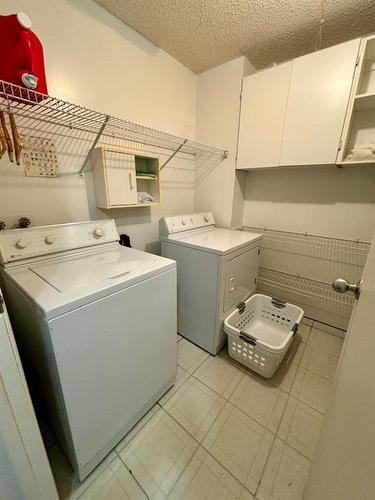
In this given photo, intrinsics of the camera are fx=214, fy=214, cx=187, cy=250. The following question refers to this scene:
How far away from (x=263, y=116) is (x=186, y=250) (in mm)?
1382

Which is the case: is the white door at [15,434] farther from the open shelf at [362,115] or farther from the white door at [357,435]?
the open shelf at [362,115]

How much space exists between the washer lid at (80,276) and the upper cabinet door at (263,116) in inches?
56.0

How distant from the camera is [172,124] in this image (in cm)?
211

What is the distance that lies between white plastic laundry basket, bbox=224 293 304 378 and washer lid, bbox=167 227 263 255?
1.87ft

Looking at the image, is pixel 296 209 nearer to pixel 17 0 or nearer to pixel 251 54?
pixel 251 54

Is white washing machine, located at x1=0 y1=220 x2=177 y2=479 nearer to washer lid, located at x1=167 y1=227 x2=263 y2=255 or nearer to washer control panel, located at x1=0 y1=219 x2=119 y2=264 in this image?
washer control panel, located at x1=0 y1=219 x2=119 y2=264

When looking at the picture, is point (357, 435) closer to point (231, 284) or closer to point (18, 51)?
point (231, 284)

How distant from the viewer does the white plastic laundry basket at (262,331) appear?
58.7 inches

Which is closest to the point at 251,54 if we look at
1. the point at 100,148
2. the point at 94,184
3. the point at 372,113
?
the point at 372,113

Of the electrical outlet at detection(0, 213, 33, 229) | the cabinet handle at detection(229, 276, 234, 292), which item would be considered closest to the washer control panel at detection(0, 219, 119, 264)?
the electrical outlet at detection(0, 213, 33, 229)

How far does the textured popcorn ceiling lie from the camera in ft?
4.62

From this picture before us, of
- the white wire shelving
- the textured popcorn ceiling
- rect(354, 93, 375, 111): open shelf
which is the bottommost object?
the white wire shelving

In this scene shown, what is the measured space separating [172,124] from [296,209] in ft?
4.91

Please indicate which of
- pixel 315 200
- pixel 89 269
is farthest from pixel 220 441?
pixel 315 200
